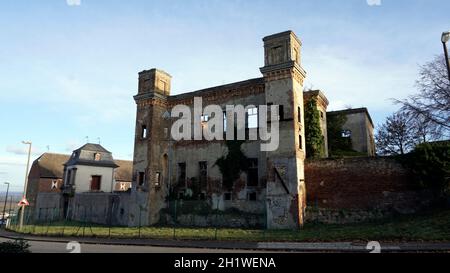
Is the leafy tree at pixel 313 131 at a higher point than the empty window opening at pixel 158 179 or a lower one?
higher

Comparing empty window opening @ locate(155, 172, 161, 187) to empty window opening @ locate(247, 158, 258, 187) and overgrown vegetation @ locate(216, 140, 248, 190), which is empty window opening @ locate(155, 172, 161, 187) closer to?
overgrown vegetation @ locate(216, 140, 248, 190)

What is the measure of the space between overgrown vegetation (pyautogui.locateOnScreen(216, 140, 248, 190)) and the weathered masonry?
222 millimetres

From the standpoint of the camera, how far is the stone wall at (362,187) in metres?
18.1

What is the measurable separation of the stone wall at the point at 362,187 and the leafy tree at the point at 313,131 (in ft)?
7.35

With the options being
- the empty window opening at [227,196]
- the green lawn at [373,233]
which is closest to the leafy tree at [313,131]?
the green lawn at [373,233]

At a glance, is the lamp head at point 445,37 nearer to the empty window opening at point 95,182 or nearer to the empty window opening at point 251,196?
the empty window opening at point 251,196

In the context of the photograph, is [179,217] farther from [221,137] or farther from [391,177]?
[391,177]

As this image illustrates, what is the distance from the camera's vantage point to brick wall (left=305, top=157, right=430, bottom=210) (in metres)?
18.1

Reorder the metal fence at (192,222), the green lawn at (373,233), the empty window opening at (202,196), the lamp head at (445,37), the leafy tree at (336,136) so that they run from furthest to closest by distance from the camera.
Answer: the leafy tree at (336,136) → the empty window opening at (202,196) → the metal fence at (192,222) → the green lawn at (373,233) → the lamp head at (445,37)

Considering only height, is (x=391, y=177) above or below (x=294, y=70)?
below

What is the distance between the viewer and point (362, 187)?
19078 millimetres

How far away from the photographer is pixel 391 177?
60.9ft
